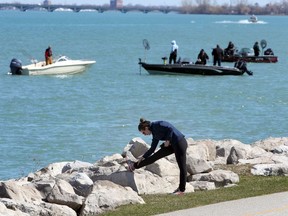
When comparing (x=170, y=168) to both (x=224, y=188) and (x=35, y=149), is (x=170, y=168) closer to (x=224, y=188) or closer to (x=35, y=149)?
(x=224, y=188)

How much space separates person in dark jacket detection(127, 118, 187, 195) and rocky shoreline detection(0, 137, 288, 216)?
0.26 m

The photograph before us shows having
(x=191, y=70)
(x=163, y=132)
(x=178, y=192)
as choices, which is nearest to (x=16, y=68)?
(x=191, y=70)

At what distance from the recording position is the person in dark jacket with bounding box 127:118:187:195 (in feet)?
53.3

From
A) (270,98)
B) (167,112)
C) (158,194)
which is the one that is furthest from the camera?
(270,98)

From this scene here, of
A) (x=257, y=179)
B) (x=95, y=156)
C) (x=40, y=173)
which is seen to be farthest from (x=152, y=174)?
(x=95, y=156)

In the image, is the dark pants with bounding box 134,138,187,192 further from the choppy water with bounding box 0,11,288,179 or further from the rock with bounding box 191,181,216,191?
the choppy water with bounding box 0,11,288,179

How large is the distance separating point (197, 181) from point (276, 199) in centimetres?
254

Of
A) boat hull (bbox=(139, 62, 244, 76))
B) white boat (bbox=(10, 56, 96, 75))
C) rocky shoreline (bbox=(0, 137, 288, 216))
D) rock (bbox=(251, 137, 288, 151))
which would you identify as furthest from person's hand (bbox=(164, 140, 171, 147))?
white boat (bbox=(10, 56, 96, 75))

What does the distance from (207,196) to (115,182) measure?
1711 millimetres

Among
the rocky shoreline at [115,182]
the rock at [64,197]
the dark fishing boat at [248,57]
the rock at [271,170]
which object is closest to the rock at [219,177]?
the rocky shoreline at [115,182]

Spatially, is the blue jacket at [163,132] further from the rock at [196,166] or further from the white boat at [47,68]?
the white boat at [47,68]

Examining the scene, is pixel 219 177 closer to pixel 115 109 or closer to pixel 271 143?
pixel 271 143

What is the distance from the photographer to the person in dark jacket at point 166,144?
1625 centimetres

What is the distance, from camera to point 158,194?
1683 cm
